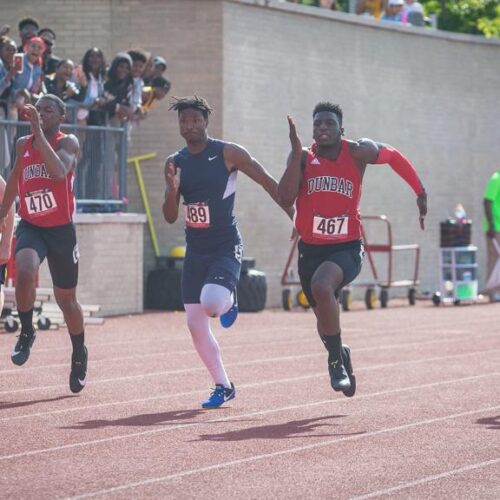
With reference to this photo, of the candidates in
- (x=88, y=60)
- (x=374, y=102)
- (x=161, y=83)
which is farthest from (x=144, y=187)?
(x=374, y=102)

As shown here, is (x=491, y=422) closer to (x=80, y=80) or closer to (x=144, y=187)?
(x=80, y=80)

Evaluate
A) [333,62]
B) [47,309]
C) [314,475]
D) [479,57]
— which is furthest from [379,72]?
[314,475]

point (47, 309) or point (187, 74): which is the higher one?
point (187, 74)

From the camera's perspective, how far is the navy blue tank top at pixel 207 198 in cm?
1102

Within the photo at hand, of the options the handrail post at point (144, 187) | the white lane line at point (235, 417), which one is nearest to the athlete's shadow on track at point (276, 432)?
the white lane line at point (235, 417)

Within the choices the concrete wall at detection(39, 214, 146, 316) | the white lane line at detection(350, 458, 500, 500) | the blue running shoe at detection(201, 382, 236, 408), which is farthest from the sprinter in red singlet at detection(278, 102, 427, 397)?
the concrete wall at detection(39, 214, 146, 316)

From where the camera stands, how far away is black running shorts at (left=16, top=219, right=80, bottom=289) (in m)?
11.4

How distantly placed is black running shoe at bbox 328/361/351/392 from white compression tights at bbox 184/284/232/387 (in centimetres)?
82

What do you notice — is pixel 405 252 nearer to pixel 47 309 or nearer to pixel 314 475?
pixel 47 309

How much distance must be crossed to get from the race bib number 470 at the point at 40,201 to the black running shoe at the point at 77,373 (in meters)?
1.19

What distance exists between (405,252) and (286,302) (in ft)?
17.6

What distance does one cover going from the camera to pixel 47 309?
751 inches

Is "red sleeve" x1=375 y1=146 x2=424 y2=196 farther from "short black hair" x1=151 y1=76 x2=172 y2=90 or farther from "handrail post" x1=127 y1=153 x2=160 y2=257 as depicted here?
"handrail post" x1=127 y1=153 x2=160 y2=257

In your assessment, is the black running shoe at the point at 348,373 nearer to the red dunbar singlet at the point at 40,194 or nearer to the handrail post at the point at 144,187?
the red dunbar singlet at the point at 40,194
